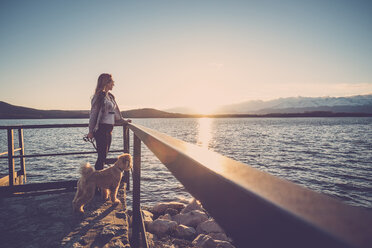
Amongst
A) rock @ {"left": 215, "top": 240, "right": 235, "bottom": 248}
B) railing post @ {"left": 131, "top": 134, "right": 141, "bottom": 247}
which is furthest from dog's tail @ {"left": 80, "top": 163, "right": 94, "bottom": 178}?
rock @ {"left": 215, "top": 240, "right": 235, "bottom": 248}

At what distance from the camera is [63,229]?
306 cm

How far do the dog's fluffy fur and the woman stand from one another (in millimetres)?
499

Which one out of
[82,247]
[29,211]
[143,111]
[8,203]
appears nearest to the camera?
[82,247]

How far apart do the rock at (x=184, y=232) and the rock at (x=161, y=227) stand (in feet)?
0.53

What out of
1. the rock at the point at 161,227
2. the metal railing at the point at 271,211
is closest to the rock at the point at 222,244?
the rock at the point at 161,227

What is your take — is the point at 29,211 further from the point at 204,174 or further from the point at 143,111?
the point at 143,111

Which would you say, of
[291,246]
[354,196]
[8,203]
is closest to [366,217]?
[291,246]

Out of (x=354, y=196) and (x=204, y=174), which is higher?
(x=204, y=174)

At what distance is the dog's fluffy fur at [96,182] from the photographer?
12.0ft

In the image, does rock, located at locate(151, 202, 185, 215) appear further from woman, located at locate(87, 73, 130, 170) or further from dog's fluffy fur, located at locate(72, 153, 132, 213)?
dog's fluffy fur, located at locate(72, 153, 132, 213)

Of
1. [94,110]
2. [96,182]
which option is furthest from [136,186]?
[94,110]

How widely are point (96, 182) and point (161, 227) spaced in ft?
12.0

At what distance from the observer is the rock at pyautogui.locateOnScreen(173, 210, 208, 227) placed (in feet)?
25.2

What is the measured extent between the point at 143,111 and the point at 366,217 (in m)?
185
